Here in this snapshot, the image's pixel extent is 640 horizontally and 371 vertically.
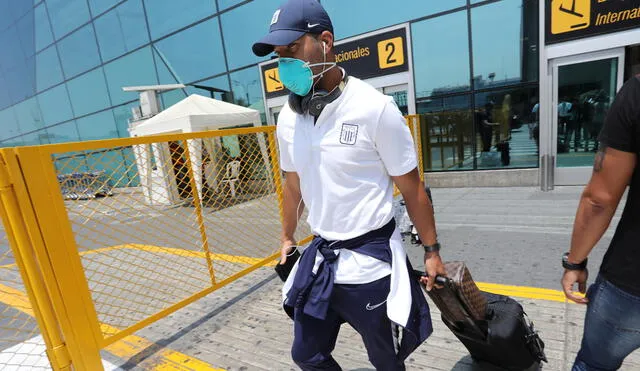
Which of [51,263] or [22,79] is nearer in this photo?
[51,263]

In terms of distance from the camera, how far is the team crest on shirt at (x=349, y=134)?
139cm

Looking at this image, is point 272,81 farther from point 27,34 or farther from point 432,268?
point 27,34

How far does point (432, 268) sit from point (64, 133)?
21.7m

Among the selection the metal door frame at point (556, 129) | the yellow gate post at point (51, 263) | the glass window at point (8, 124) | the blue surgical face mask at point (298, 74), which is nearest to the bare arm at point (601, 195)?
the blue surgical face mask at point (298, 74)

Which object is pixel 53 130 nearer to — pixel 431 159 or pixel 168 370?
pixel 431 159

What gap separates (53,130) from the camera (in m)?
18.7

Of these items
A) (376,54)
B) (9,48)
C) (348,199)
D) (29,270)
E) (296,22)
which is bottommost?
(29,270)

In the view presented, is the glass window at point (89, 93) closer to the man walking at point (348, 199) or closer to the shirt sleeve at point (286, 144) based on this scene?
the shirt sleeve at point (286, 144)

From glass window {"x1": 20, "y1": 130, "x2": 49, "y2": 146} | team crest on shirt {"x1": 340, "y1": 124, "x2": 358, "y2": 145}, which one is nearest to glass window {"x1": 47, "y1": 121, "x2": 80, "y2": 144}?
glass window {"x1": 20, "y1": 130, "x2": 49, "y2": 146}

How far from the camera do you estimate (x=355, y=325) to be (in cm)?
156

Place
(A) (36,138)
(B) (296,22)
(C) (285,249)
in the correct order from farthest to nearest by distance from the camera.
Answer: (A) (36,138), (C) (285,249), (B) (296,22)

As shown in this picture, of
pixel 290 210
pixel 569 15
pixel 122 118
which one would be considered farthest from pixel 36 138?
pixel 569 15

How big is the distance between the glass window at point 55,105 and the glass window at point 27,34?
96.7 inches

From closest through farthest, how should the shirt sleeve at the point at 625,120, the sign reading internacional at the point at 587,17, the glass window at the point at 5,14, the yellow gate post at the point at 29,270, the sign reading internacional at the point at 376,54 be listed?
the shirt sleeve at the point at 625,120 < the yellow gate post at the point at 29,270 < the sign reading internacional at the point at 587,17 < the sign reading internacional at the point at 376,54 < the glass window at the point at 5,14
